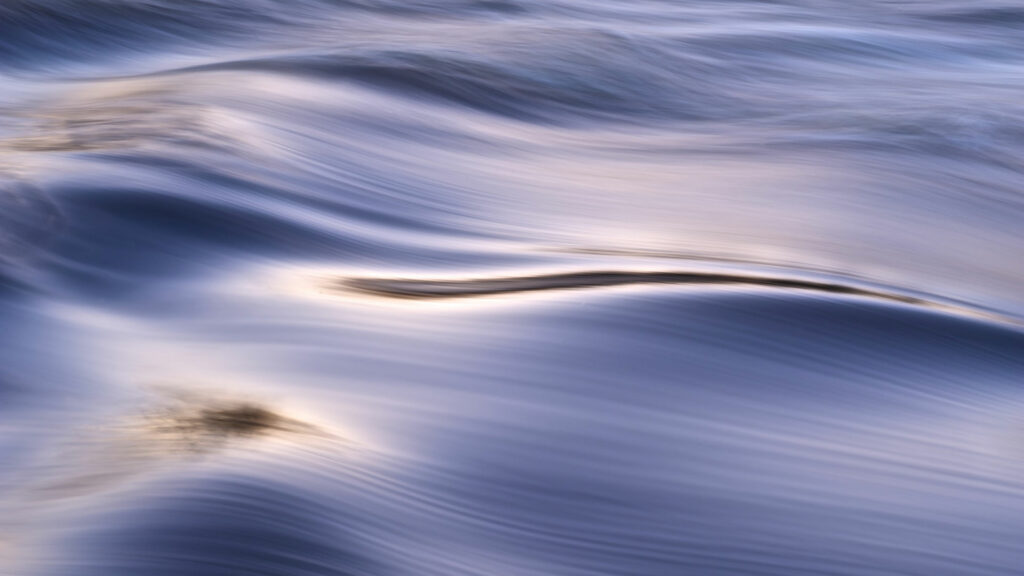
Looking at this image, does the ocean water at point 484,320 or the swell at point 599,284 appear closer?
the ocean water at point 484,320

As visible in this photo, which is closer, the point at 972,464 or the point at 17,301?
the point at 972,464

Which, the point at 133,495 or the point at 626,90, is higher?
the point at 626,90

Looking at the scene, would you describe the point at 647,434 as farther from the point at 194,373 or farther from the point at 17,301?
the point at 17,301

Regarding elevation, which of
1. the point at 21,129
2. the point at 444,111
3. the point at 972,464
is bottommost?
the point at 972,464

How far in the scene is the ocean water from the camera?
1.17 m

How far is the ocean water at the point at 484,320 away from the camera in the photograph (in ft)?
3.84

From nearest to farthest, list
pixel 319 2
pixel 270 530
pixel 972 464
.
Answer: pixel 270 530 → pixel 972 464 → pixel 319 2

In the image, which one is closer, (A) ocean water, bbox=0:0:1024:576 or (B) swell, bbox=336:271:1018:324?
(A) ocean water, bbox=0:0:1024:576

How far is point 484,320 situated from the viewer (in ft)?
5.33

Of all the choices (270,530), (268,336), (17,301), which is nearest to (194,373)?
(268,336)

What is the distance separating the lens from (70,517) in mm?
1108

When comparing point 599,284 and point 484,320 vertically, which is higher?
point 599,284

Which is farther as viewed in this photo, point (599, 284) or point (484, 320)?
point (599, 284)

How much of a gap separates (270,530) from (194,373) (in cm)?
38
